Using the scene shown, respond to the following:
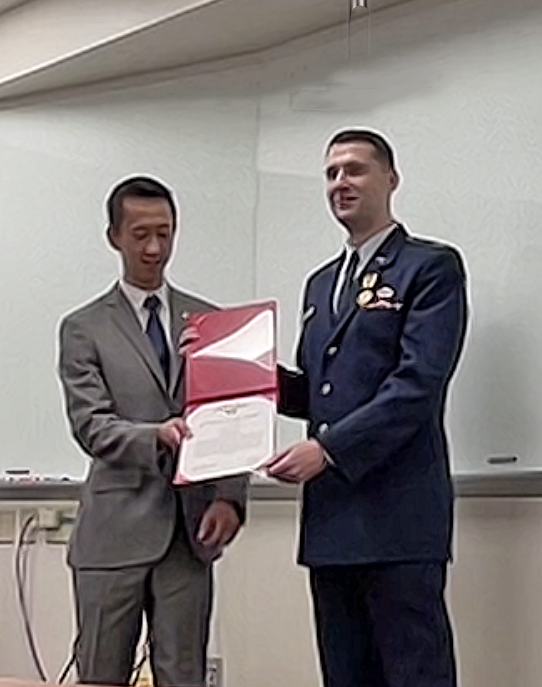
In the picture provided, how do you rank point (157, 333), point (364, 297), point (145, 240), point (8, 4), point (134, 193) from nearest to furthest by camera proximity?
point (364, 297) < point (157, 333) < point (145, 240) < point (134, 193) < point (8, 4)

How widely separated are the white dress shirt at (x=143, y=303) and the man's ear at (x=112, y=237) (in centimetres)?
16

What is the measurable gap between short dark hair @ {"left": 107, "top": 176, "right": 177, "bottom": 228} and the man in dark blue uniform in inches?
24.1

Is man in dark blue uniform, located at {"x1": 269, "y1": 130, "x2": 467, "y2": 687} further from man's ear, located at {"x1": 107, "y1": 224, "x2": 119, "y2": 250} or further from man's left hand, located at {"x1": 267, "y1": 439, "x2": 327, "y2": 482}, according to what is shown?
man's ear, located at {"x1": 107, "y1": 224, "x2": 119, "y2": 250}

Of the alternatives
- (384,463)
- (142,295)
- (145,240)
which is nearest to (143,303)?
(142,295)

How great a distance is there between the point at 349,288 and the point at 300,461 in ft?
1.30

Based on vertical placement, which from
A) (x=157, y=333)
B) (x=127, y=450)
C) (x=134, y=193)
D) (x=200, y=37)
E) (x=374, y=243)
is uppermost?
(x=200, y=37)

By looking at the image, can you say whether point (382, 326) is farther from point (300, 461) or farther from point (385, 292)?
point (300, 461)

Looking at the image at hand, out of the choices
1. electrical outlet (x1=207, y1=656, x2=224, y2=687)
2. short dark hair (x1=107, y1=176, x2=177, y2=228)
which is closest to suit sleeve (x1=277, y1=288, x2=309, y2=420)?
short dark hair (x1=107, y1=176, x2=177, y2=228)

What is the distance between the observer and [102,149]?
327 centimetres

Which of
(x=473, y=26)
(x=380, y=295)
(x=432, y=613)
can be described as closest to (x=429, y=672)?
(x=432, y=613)

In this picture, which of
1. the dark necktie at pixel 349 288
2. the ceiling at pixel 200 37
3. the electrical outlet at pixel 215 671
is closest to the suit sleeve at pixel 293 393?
the dark necktie at pixel 349 288

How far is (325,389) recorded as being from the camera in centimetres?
264

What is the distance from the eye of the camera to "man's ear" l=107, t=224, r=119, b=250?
121 inches

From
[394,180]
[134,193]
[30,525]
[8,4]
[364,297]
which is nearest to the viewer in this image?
[364,297]
